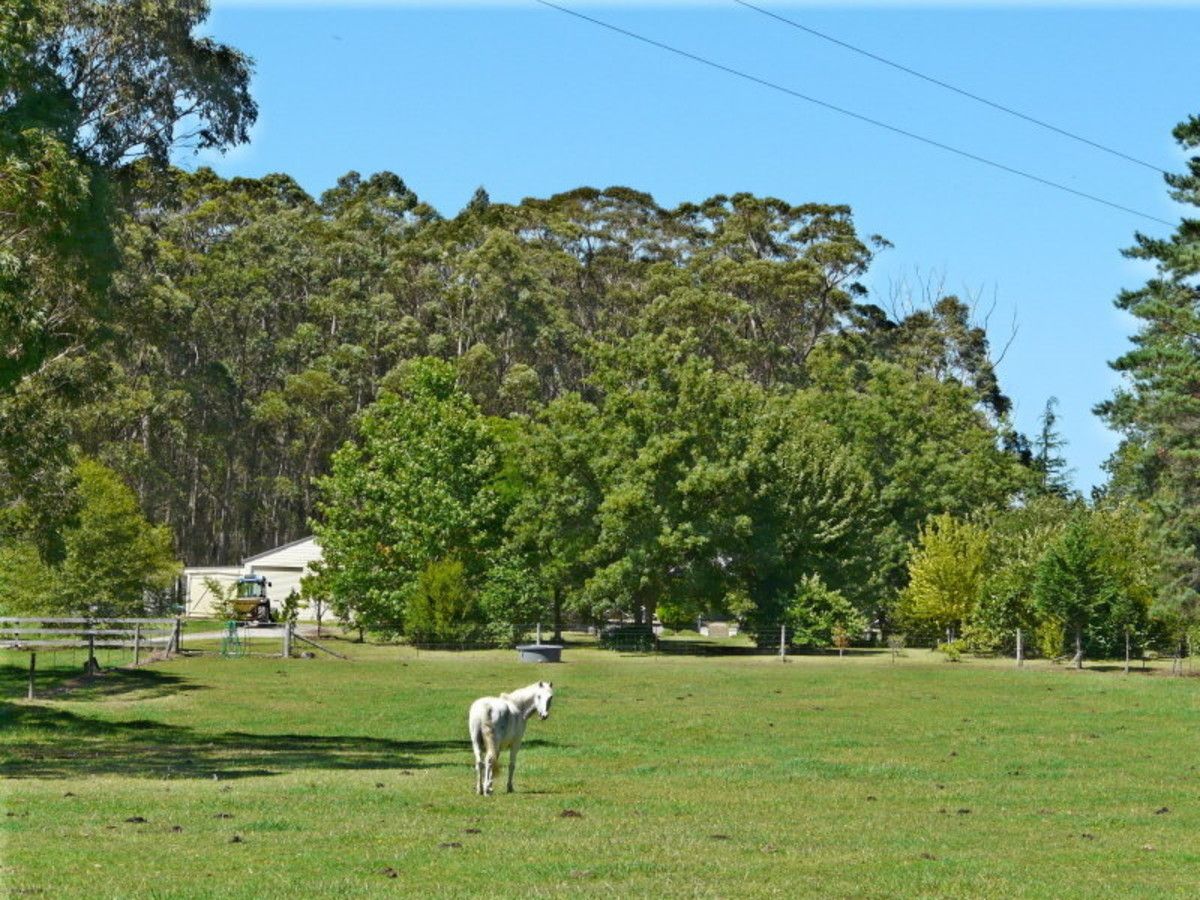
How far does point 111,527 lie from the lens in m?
59.0

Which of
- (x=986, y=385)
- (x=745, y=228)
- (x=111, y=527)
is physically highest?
(x=745, y=228)

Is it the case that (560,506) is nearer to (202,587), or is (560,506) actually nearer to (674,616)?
(674,616)

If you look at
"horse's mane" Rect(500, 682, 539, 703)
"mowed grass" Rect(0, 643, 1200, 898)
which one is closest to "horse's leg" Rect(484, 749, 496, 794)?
"mowed grass" Rect(0, 643, 1200, 898)

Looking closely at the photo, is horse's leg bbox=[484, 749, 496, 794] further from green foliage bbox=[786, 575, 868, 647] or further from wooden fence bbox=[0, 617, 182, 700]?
green foliage bbox=[786, 575, 868, 647]

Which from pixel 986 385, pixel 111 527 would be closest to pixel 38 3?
pixel 111 527

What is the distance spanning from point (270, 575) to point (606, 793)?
239 feet

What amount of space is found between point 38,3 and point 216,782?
16718 millimetres

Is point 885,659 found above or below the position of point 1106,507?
below


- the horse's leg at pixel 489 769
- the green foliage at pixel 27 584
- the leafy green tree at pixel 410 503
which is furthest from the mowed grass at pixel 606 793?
the leafy green tree at pixel 410 503

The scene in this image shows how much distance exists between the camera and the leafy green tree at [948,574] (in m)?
74.2

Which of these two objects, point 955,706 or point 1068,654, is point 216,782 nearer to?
point 955,706

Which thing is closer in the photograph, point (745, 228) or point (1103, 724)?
point (1103, 724)

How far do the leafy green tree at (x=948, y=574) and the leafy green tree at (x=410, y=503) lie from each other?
757 inches

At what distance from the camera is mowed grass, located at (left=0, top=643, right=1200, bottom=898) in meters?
13.5
